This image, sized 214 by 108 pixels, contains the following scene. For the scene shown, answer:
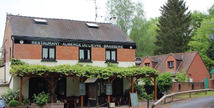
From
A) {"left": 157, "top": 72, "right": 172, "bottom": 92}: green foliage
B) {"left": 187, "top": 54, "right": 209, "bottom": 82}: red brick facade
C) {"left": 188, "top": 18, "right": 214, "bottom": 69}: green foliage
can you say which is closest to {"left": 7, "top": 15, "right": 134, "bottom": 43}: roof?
{"left": 157, "top": 72, "right": 172, "bottom": 92}: green foliage

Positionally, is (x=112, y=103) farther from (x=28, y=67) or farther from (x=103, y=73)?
(x=28, y=67)

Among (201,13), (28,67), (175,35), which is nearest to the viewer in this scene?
(28,67)

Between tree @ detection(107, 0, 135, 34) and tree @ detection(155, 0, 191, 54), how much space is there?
25.9ft

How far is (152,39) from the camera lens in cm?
5359

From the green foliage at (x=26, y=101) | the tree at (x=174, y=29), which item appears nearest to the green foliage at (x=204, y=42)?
the tree at (x=174, y=29)

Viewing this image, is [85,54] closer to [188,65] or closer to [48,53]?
[48,53]

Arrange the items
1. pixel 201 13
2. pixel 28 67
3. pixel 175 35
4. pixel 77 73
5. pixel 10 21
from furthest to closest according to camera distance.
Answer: pixel 201 13, pixel 175 35, pixel 10 21, pixel 77 73, pixel 28 67

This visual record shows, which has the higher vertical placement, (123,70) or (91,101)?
(123,70)

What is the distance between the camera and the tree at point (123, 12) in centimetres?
4675

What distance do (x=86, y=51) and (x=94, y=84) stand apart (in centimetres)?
404

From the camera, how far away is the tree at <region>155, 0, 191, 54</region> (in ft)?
166

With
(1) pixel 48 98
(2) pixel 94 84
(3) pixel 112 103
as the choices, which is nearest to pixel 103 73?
(2) pixel 94 84

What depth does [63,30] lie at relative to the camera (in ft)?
85.1

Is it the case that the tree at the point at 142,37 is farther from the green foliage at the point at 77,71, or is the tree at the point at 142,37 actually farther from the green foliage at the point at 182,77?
the green foliage at the point at 77,71
